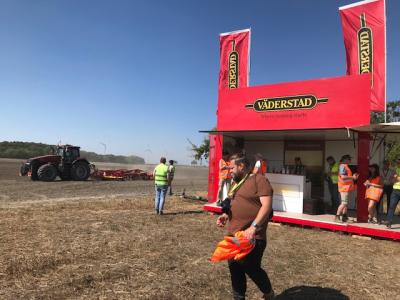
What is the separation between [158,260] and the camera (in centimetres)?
633

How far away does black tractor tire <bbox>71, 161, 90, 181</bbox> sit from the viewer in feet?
76.4

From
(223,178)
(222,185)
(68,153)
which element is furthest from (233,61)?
(68,153)

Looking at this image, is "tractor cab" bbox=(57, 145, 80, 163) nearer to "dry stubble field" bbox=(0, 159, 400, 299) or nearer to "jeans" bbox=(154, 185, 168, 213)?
"dry stubble field" bbox=(0, 159, 400, 299)

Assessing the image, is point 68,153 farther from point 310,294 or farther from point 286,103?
point 310,294

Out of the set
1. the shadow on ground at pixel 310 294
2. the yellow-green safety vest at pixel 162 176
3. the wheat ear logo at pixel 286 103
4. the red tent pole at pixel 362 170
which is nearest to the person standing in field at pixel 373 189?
the red tent pole at pixel 362 170

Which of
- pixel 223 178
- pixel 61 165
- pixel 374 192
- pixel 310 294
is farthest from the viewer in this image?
pixel 61 165

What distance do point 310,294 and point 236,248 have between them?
6.32 feet

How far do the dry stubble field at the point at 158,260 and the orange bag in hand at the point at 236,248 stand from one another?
133 cm

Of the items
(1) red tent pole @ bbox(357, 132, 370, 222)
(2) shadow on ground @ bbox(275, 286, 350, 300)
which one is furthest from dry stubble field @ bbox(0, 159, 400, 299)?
(1) red tent pole @ bbox(357, 132, 370, 222)

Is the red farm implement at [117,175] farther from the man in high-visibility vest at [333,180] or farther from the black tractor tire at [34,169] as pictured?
the man in high-visibility vest at [333,180]

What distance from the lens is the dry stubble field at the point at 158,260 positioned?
4977 millimetres

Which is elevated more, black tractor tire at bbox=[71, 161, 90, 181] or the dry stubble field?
black tractor tire at bbox=[71, 161, 90, 181]

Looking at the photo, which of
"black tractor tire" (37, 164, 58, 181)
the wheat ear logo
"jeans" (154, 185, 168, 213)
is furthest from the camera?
"black tractor tire" (37, 164, 58, 181)

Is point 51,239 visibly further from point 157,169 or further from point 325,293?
point 325,293
